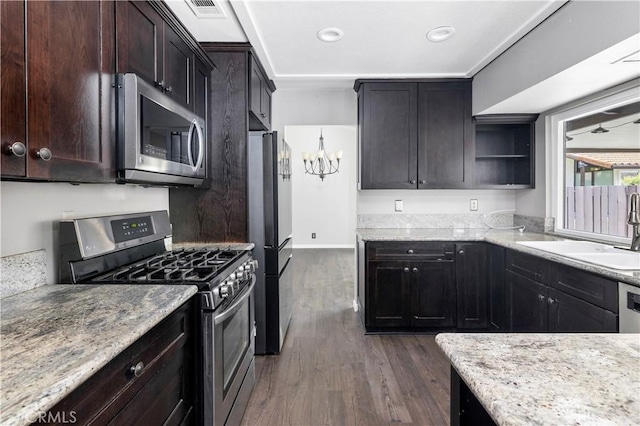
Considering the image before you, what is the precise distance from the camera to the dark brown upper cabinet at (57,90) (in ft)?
3.23

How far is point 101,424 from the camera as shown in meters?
0.89

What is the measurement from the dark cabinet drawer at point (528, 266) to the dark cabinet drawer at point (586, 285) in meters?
0.08

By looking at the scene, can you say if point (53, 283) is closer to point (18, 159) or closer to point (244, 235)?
point (18, 159)

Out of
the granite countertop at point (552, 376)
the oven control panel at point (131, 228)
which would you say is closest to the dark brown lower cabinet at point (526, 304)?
the granite countertop at point (552, 376)

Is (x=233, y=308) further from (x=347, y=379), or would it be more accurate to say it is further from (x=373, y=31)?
(x=373, y=31)

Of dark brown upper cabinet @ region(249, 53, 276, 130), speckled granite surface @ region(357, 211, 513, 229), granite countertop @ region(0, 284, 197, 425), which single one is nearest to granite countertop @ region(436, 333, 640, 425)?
A: granite countertop @ region(0, 284, 197, 425)

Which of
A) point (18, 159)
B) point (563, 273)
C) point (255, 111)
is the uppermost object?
point (255, 111)

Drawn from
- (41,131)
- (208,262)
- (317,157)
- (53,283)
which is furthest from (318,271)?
(41,131)

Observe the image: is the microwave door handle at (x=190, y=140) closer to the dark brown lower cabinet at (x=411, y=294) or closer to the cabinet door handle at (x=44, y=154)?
the cabinet door handle at (x=44, y=154)

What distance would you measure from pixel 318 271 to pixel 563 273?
4.17 metres

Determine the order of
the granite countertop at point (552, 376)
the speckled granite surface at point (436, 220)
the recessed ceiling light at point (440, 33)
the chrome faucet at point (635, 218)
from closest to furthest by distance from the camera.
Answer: the granite countertop at point (552, 376), the chrome faucet at point (635, 218), the recessed ceiling light at point (440, 33), the speckled granite surface at point (436, 220)

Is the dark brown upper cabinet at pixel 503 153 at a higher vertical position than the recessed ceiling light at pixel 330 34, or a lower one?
lower

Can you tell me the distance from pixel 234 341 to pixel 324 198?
653 centimetres

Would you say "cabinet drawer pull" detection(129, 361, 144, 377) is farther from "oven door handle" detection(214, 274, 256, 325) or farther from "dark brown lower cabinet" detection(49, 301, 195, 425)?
"oven door handle" detection(214, 274, 256, 325)
